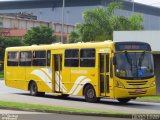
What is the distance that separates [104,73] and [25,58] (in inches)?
314

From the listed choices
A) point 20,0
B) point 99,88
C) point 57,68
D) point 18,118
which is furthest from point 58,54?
point 20,0

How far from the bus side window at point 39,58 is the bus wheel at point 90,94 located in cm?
444

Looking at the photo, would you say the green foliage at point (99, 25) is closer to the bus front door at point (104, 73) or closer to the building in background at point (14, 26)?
the building in background at point (14, 26)

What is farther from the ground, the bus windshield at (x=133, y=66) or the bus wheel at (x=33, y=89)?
the bus windshield at (x=133, y=66)

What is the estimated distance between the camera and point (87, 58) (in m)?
25.7

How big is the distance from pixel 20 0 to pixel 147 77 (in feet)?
364

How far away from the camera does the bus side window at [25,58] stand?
30.6 metres

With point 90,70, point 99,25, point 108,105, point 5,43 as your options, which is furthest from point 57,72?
point 5,43

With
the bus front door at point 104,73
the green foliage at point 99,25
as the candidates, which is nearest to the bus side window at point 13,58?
the bus front door at point 104,73

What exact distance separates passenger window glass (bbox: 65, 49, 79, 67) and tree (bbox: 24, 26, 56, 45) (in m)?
51.0

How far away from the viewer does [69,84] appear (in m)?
27.0

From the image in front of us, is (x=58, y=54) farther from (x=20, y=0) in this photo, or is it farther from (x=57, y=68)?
(x=20, y=0)

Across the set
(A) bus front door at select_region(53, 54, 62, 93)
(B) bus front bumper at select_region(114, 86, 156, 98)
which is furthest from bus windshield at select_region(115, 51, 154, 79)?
(A) bus front door at select_region(53, 54, 62, 93)

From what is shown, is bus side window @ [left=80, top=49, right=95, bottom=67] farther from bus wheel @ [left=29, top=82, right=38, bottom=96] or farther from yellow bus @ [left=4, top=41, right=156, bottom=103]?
bus wheel @ [left=29, top=82, right=38, bottom=96]
